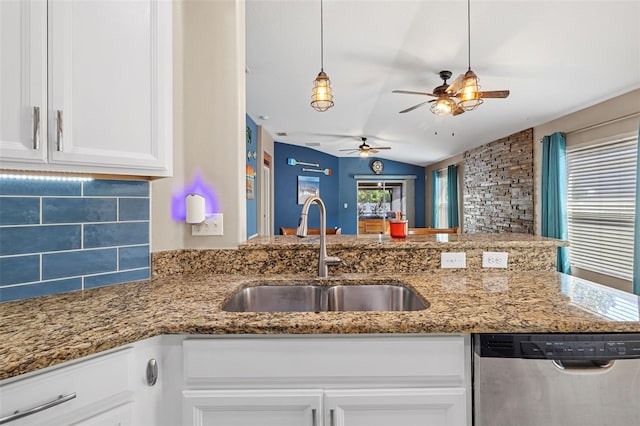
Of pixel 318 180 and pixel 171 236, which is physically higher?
pixel 318 180

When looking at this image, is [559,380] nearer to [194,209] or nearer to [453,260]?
[453,260]

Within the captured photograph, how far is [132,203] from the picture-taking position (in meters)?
1.34

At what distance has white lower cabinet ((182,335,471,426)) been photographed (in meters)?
0.89

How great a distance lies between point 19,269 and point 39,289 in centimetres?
9

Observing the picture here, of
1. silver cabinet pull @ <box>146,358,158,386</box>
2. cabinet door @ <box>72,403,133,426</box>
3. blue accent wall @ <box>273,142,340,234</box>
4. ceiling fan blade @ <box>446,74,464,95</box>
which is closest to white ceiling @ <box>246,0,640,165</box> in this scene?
ceiling fan blade @ <box>446,74,464,95</box>

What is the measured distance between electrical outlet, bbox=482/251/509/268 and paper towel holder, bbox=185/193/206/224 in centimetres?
133

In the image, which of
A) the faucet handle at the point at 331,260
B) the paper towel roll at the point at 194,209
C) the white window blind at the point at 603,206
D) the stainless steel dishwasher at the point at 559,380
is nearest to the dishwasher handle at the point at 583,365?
the stainless steel dishwasher at the point at 559,380

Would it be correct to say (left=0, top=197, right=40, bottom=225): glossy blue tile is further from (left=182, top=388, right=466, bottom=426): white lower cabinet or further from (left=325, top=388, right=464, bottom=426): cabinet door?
(left=325, top=388, right=464, bottom=426): cabinet door

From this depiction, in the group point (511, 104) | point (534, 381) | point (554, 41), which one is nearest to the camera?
point (534, 381)

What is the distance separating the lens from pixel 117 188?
1.31 m

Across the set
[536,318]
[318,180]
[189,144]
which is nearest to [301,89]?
[189,144]

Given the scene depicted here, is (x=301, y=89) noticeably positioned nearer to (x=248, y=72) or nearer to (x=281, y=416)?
(x=248, y=72)

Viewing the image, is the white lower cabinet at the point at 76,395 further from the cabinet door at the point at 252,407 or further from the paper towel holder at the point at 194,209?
the paper towel holder at the point at 194,209

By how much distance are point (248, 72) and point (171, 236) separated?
2.63 metres
